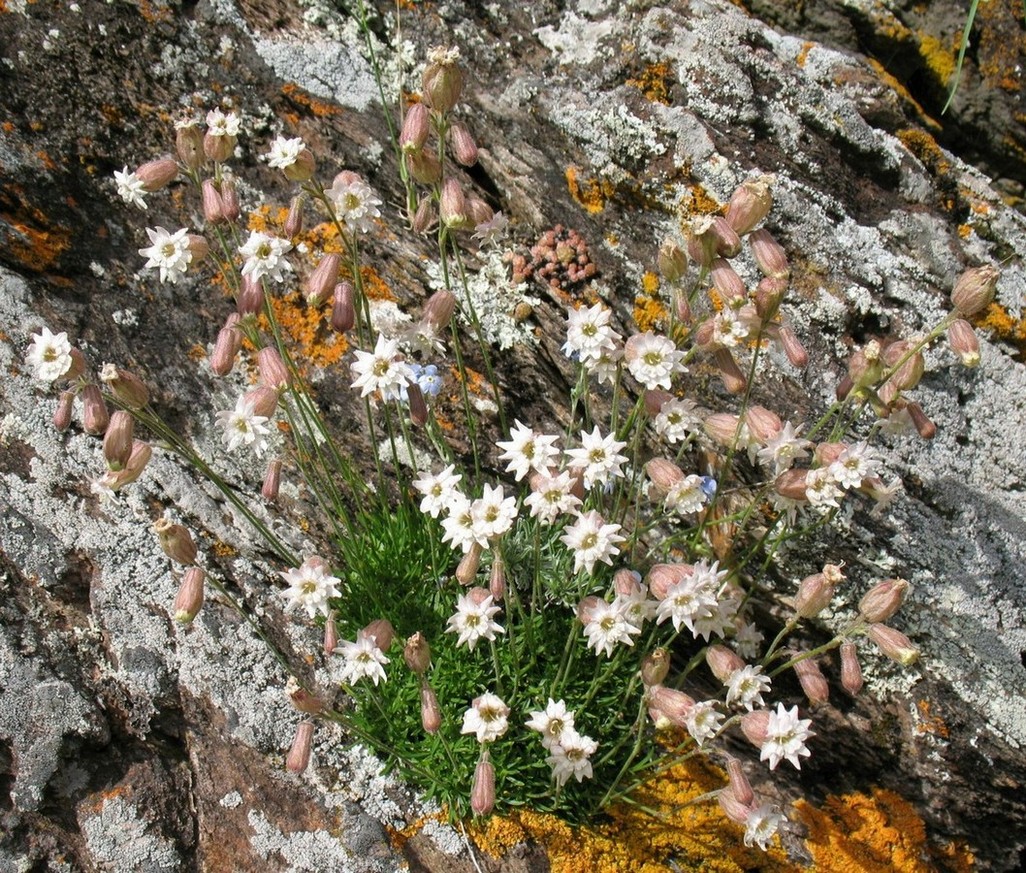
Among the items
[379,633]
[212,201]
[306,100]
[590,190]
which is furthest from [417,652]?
[306,100]

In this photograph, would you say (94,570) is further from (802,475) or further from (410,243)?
(802,475)

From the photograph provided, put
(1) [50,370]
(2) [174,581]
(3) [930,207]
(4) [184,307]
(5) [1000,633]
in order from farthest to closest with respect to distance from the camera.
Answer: (3) [930,207], (4) [184,307], (5) [1000,633], (2) [174,581], (1) [50,370]

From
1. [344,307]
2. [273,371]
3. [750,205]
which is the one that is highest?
[750,205]

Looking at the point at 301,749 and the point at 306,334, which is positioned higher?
the point at 306,334

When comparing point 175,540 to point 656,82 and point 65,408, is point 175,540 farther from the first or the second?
point 656,82

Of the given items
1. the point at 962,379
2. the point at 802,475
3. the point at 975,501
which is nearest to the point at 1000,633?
the point at 975,501

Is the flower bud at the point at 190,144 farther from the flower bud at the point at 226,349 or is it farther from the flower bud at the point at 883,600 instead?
the flower bud at the point at 883,600

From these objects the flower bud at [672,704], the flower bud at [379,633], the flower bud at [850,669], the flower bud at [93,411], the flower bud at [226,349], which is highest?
the flower bud at [850,669]

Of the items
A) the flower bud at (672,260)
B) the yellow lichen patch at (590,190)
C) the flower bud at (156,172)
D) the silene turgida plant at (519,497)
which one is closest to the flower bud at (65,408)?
the silene turgida plant at (519,497)
